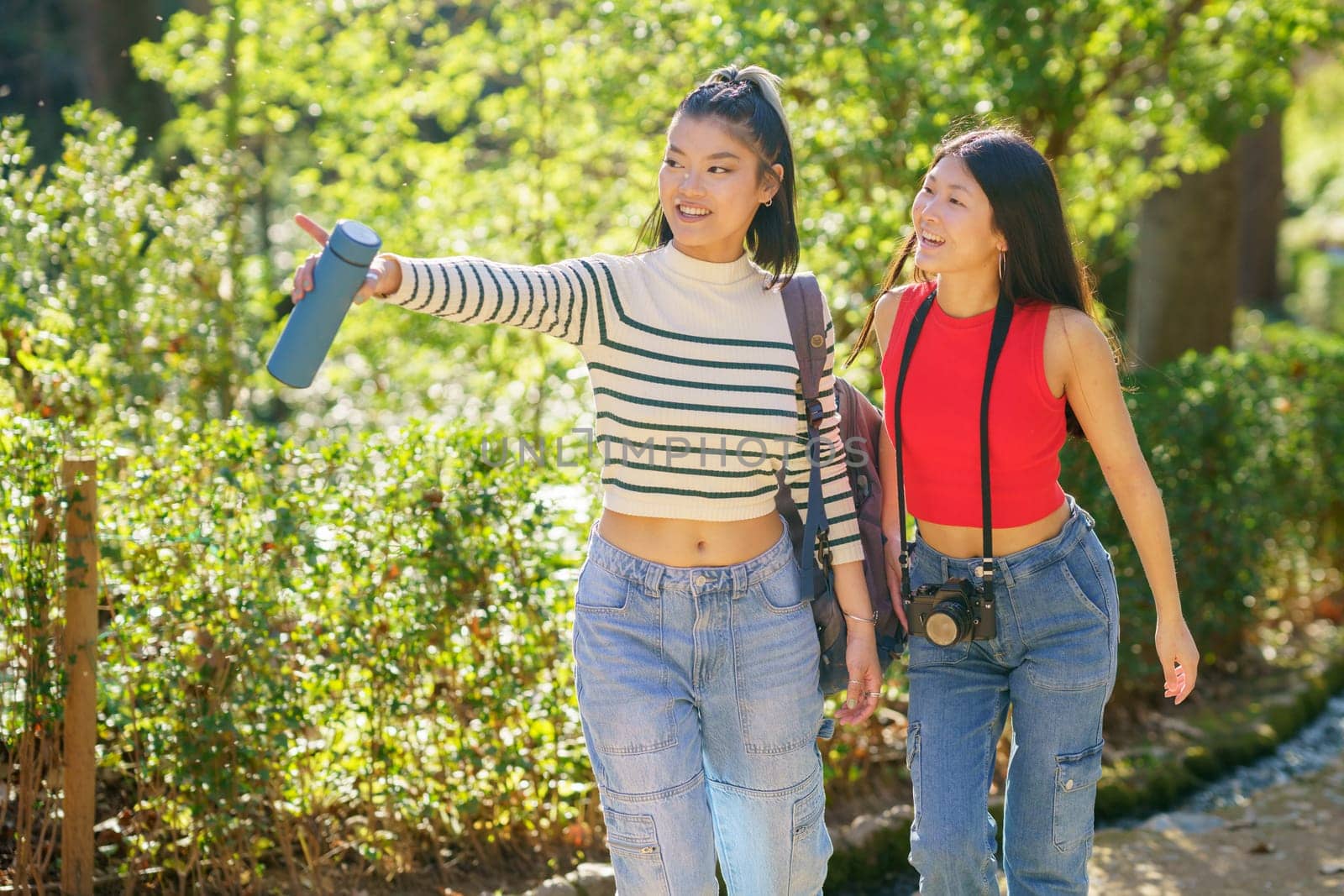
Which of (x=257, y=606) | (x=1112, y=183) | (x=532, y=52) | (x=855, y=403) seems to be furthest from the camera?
(x=1112, y=183)

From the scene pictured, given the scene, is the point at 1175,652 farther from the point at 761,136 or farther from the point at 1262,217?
the point at 1262,217

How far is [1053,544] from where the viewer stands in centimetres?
271

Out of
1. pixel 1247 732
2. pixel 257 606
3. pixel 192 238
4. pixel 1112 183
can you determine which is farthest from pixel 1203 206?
pixel 257 606

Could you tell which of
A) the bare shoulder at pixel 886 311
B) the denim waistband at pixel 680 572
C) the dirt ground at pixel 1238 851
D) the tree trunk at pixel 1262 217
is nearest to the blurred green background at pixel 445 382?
the dirt ground at pixel 1238 851

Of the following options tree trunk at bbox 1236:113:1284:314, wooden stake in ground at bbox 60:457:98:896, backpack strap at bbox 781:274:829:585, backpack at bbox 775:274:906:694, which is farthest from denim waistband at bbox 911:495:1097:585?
tree trunk at bbox 1236:113:1284:314

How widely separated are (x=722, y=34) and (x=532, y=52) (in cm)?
152

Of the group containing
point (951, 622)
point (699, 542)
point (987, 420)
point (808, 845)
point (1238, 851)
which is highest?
point (987, 420)

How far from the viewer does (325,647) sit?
3.43 metres

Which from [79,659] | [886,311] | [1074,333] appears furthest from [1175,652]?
[79,659]

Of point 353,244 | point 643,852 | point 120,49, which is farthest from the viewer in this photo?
point 120,49

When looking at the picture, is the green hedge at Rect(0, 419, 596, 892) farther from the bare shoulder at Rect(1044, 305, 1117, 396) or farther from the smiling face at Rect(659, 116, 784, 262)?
the bare shoulder at Rect(1044, 305, 1117, 396)

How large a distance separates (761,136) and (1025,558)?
0.98 metres

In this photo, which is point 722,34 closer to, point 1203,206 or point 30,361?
point 30,361

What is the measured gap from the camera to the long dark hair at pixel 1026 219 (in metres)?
2.69
